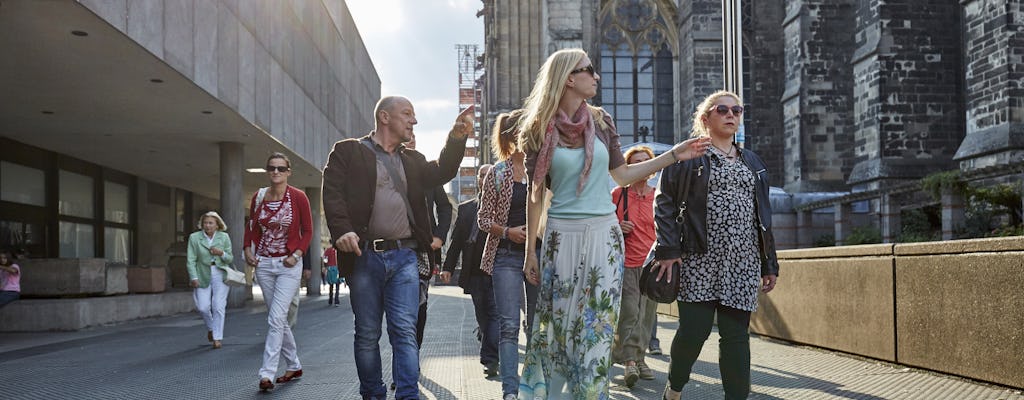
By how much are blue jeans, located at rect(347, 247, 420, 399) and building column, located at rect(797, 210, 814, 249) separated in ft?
64.1

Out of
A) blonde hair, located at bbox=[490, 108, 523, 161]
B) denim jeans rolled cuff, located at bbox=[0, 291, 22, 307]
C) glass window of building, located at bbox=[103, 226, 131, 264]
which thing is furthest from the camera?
glass window of building, located at bbox=[103, 226, 131, 264]

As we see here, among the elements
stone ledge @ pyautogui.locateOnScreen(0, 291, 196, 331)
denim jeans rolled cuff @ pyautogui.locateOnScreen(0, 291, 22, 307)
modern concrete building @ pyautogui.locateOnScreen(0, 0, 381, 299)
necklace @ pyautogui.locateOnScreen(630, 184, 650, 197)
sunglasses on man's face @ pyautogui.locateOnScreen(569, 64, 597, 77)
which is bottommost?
stone ledge @ pyautogui.locateOnScreen(0, 291, 196, 331)

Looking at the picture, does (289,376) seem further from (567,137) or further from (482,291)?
(567,137)

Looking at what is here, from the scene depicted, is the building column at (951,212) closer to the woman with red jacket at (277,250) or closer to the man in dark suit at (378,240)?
the woman with red jacket at (277,250)

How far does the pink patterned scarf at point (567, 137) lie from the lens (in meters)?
4.05

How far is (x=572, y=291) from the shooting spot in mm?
4031

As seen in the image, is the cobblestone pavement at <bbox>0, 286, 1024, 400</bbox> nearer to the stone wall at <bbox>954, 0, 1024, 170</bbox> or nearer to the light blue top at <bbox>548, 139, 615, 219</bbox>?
the light blue top at <bbox>548, 139, 615, 219</bbox>

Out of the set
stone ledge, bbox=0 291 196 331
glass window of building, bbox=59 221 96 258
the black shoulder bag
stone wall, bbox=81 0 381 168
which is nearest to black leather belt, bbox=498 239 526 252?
the black shoulder bag

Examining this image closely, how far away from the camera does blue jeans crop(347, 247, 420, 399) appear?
5.02 metres

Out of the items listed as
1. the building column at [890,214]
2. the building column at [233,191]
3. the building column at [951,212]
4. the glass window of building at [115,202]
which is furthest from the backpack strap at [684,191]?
the glass window of building at [115,202]

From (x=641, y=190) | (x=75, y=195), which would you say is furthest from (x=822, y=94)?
(x=641, y=190)

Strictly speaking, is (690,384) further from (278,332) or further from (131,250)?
(131,250)

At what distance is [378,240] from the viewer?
199 inches

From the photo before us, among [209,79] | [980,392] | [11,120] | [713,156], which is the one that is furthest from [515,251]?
[11,120]
